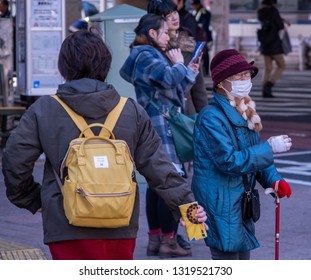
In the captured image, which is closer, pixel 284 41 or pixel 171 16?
pixel 171 16

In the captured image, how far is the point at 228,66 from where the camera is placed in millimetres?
5473

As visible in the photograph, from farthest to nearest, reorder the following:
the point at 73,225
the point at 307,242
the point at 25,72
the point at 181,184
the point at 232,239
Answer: the point at 25,72 < the point at 307,242 < the point at 232,239 < the point at 181,184 < the point at 73,225

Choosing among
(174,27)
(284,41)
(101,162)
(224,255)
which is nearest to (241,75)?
(224,255)

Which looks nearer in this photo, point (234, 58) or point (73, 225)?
A: point (73, 225)

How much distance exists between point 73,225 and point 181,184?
1.82ft

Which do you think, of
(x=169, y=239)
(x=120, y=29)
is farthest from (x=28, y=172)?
(x=120, y=29)

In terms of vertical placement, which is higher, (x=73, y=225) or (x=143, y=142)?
(x=143, y=142)

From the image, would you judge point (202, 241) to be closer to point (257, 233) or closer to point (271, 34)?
point (257, 233)

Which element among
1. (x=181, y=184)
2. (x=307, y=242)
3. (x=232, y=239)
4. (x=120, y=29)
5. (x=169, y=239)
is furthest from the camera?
(x=120, y=29)

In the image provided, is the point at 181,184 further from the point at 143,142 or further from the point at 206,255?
the point at 206,255

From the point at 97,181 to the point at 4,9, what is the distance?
38.4ft

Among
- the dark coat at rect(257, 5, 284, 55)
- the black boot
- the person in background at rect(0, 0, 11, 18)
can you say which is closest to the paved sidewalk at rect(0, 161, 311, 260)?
the person in background at rect(0, 0, 11, 18)

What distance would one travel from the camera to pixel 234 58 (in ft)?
18.0

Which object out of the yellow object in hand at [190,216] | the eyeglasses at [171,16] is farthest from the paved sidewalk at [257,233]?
the yellow object in hand at [190,216]
